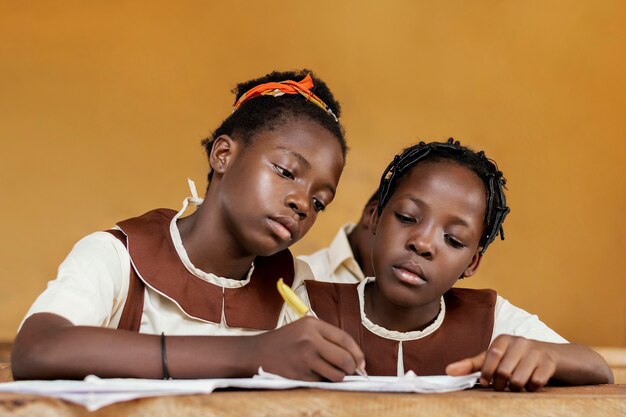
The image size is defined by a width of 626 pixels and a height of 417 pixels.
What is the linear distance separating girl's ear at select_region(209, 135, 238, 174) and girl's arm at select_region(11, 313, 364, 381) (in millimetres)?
693

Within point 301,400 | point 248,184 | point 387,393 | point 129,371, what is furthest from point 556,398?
point 248,184

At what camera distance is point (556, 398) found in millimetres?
1142

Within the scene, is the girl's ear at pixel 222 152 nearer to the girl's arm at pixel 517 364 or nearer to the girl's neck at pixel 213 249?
the girl's neck at pixel 213 249

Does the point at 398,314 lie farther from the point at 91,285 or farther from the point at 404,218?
the point at 91,285

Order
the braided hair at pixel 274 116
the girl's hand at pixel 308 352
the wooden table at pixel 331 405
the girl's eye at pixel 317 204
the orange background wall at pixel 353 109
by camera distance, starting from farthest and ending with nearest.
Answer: the orange background wall at pixel 353 109
the braided hair at pixel 274 116
the girl's eye at pixel 317 204
the girl's hand at pixel 308 352
the wooden table at pixel 331 405

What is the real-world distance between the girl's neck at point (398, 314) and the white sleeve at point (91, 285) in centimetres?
57

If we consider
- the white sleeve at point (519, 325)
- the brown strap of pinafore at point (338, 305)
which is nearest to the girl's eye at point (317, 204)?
the brown strap of pinafore at point (338, 305)

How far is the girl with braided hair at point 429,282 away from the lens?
180 cm

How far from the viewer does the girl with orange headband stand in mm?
1276

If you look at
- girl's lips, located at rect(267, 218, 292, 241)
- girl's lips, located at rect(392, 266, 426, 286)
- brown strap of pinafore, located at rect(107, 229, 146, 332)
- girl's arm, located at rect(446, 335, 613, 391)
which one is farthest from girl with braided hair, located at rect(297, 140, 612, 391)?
Result: brown strap of pinafore, located at rect(107, 229, 146, 332)

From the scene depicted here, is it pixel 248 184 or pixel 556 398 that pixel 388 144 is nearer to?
pixel 248 184

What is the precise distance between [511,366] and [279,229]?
57 centimetres

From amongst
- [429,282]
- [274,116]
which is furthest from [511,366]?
[274,116]

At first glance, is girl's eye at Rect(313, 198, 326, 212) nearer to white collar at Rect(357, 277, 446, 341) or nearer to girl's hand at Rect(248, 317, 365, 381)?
white collar at Rect(357, 277, 446, 341)
